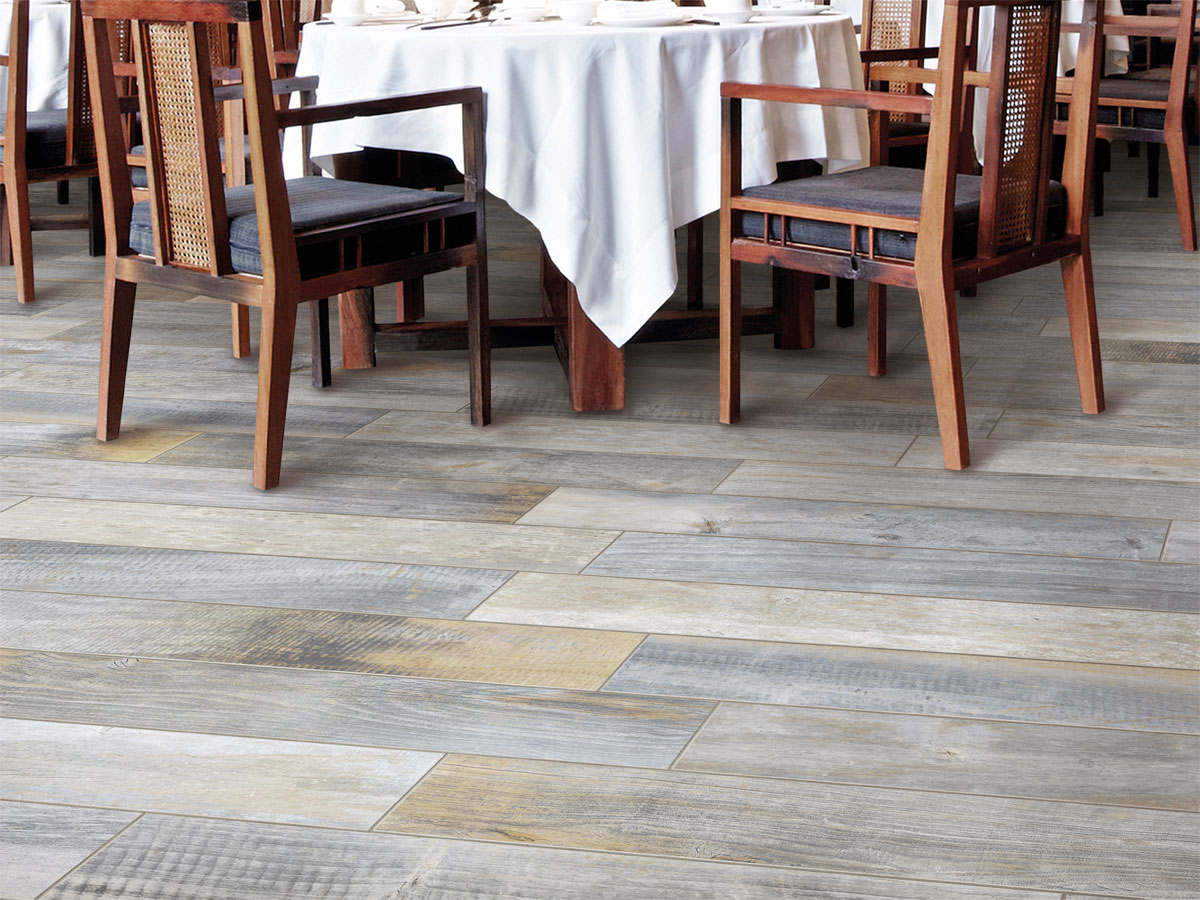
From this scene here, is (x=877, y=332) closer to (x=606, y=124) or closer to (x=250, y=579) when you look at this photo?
(x=606, y=124)

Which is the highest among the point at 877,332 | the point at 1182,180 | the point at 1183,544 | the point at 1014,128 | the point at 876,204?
the point at 1014,128

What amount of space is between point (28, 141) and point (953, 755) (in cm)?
318

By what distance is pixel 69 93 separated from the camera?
3832 mm

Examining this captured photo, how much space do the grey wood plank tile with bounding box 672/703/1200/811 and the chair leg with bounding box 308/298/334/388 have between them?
1.61 meters

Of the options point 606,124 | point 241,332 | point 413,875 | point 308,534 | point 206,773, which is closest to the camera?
point 413,875

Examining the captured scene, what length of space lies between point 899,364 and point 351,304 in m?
1.19

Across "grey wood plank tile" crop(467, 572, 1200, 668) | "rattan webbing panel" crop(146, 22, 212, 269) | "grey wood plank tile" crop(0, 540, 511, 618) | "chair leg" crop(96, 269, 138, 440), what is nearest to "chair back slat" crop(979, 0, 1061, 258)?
"grey wood plank tile" crop(467, 572, 1200, 668)

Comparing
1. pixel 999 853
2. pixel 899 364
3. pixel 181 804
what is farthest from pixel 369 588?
pixel 899 364

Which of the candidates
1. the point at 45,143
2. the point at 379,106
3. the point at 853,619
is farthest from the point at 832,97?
the point at 45,143

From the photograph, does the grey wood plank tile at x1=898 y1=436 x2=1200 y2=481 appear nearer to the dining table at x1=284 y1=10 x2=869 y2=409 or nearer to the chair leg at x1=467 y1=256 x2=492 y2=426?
the dining table at x1=284 y1=10 x2=869 y2=409

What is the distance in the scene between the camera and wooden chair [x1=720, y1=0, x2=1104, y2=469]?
7.97 ft

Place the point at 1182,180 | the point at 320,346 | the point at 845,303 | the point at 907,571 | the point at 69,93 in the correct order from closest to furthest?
the point at 907,571, the point at 320,346, the point at 845,303, the point at 69,93, the point at 1182,180

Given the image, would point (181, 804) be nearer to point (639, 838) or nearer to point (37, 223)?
point (639, 838)

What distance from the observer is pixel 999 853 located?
1.42m
